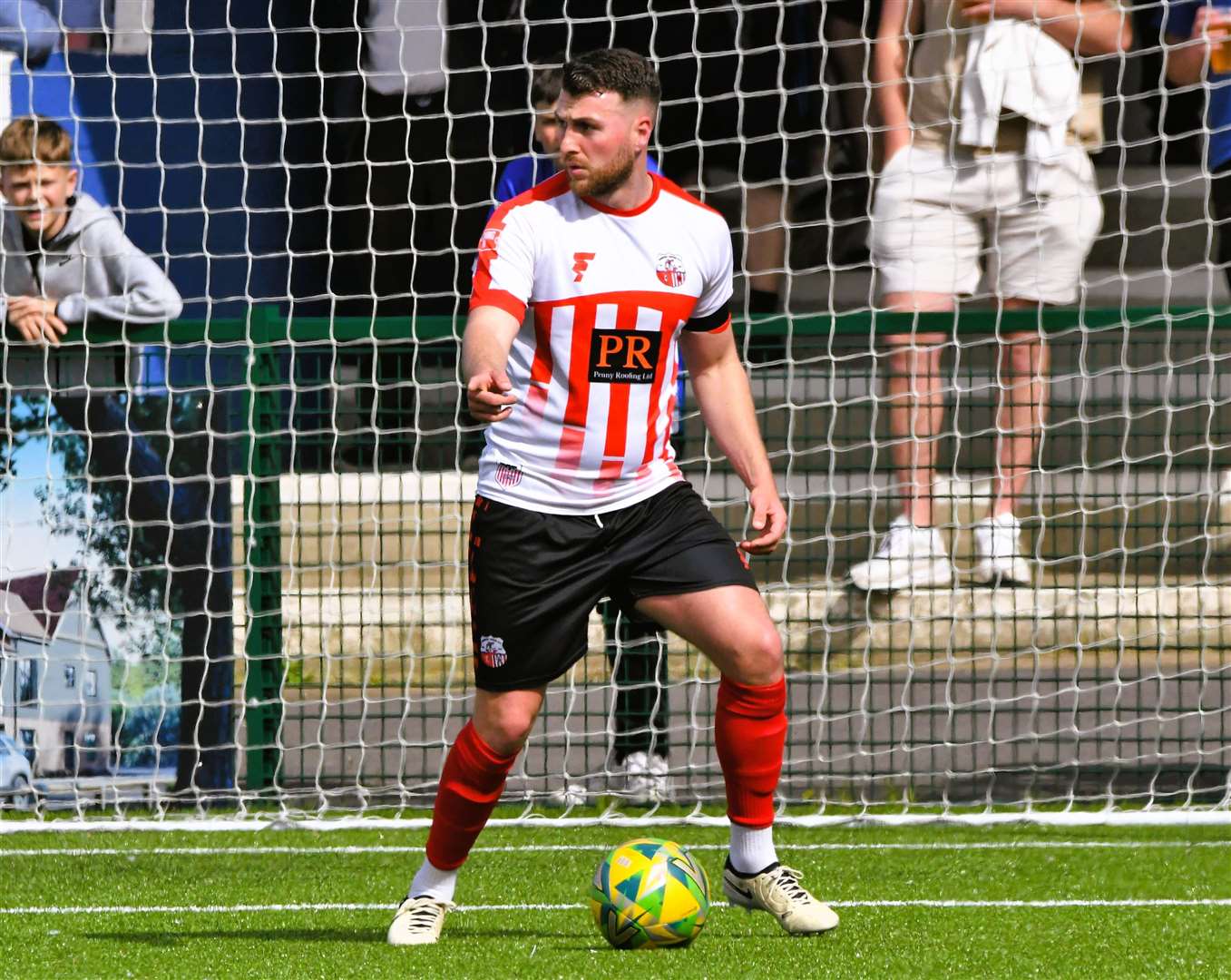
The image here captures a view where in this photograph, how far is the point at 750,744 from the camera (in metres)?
4.38

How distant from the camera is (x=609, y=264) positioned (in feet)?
13.9

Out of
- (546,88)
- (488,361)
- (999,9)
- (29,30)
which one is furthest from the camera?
(29,30)

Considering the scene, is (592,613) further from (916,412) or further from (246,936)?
(246,936)

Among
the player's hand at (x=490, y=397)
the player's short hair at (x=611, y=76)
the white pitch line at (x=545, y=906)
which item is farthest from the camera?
the white pitch line at (x=545, y=906)

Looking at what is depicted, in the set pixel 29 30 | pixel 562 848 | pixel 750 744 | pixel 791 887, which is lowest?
pixel 562 848

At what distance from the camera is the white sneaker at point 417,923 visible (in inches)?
169

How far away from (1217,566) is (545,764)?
8.17 feet

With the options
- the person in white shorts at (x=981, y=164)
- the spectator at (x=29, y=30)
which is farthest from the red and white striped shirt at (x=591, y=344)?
the spectator at (x=29, y=30)

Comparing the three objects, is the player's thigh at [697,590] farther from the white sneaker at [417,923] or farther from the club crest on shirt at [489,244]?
the white sneaker at [417,923]

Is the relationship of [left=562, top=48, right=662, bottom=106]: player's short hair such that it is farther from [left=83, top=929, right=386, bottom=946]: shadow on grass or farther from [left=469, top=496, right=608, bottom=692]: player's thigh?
[left=83, top=929, right=386, bottom=946]: shadow on grass

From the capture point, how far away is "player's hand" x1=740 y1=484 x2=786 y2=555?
14.2 feet

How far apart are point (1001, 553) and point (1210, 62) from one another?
84.6 inches

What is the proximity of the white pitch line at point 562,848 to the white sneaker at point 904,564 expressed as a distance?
1.10 m

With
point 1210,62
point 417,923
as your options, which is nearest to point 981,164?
point 1210,62
